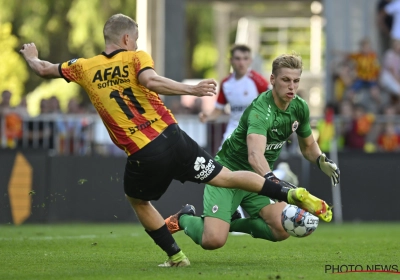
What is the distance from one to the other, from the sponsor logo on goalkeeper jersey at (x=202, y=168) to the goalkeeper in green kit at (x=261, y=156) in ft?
2.25

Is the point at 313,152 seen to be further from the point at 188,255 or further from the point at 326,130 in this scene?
the point at 326,130

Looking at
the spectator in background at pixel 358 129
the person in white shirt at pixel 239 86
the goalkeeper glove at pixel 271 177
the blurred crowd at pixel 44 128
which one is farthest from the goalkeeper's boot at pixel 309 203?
the spectator in background at pixel 358 129

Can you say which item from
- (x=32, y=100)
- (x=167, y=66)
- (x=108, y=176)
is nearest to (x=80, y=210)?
(x=108, y=176)

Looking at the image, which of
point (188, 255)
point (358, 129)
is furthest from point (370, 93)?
point (188, 255)

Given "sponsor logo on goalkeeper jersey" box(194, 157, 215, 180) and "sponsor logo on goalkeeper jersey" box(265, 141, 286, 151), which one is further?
"sponsor logo on goalkeeper jersey" box(265, 141, 286, 151)

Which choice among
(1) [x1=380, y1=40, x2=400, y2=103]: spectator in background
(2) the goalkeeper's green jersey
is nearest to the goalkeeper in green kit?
(2) the goalkeeper's green jersey

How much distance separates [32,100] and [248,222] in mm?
21199

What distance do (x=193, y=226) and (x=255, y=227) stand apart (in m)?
0.62

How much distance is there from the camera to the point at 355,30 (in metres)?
19.8

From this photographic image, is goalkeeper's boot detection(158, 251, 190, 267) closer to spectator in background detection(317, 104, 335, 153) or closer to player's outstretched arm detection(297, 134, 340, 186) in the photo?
player's outstretched arm detection(297, 134, 340, 186)

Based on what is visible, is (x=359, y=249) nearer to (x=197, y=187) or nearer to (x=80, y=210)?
(x=197, y=187)

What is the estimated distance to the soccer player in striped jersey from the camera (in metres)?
7.63

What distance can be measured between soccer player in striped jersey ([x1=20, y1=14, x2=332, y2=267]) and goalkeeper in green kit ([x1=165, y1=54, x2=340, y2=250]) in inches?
25.7

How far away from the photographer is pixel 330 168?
344 inches
